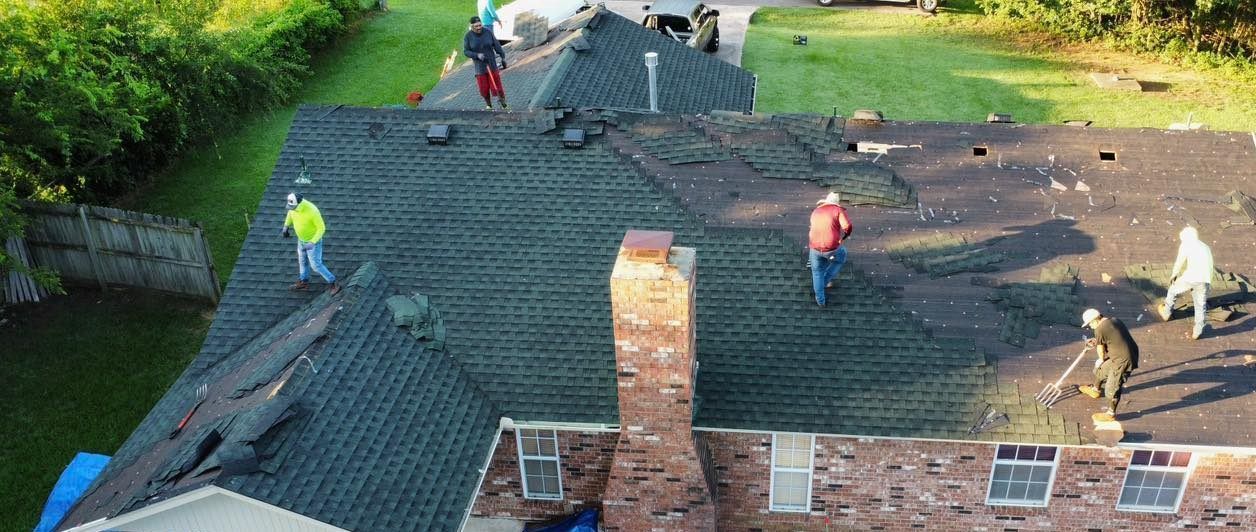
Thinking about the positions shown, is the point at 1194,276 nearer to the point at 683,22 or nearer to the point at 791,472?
the point at 791,472

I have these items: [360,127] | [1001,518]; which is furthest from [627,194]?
[1001,518]

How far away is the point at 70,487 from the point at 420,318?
616cm

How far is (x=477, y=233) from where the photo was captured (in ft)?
48.8

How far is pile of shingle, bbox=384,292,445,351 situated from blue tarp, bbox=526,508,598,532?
9.70 feet

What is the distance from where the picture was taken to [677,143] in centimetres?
1582

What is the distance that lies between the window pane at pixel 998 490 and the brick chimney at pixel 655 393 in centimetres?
367

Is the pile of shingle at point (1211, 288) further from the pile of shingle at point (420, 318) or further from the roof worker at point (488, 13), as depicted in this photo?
the roof worker at point (488, 13)

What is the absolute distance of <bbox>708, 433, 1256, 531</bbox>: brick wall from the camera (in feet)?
41.0

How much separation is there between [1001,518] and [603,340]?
578cm

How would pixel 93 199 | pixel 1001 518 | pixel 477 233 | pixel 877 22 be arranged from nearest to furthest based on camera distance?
pixel 1001 518, pixel 477 233, pixel 93 199, pixel 877 22

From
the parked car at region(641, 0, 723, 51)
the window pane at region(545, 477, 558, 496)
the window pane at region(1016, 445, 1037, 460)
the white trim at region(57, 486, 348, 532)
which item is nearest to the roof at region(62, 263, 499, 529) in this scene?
the white trim at region(57, 486, 348, 532)

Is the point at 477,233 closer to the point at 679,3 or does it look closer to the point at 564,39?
the point at 564,39

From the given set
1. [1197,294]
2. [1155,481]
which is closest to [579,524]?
[1155,481]

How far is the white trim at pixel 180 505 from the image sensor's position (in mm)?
10242
